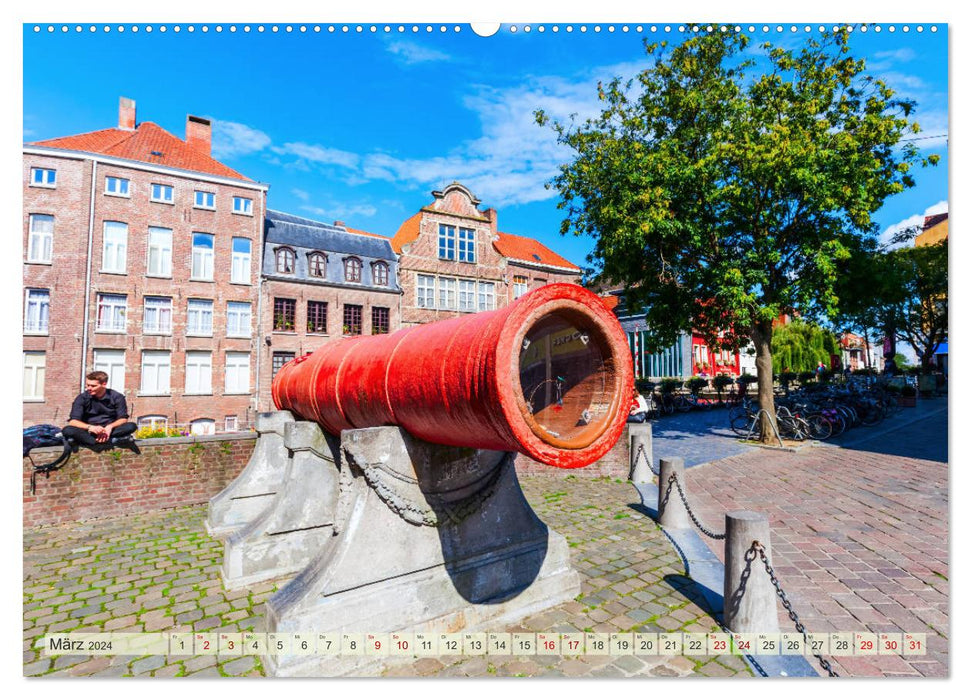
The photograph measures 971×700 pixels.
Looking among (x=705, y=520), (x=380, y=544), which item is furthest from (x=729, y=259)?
(x=380, y=544)

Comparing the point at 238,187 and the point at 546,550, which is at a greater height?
the point at 238,187

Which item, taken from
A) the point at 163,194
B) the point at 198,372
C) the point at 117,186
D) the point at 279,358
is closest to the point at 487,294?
the point at 279,358

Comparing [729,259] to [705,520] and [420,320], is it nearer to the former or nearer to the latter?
[705,520]

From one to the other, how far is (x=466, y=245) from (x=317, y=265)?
27.8ft

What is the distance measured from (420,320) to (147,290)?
1260cm

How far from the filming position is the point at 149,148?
1984cm

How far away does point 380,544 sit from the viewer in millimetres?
3133

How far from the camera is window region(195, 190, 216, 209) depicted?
67.4ft

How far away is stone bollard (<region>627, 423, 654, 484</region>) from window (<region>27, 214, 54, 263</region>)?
16692mm

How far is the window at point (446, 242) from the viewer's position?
27.8 metres

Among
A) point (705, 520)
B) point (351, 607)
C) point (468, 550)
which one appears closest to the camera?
point (351, 607)

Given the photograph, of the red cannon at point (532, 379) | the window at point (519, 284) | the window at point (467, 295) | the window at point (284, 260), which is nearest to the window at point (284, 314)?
the window at point (284, 260)

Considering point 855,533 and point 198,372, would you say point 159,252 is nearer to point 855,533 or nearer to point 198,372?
point 198,372

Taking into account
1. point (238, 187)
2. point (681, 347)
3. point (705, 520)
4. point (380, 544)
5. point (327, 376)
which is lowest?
point (705, 520)
